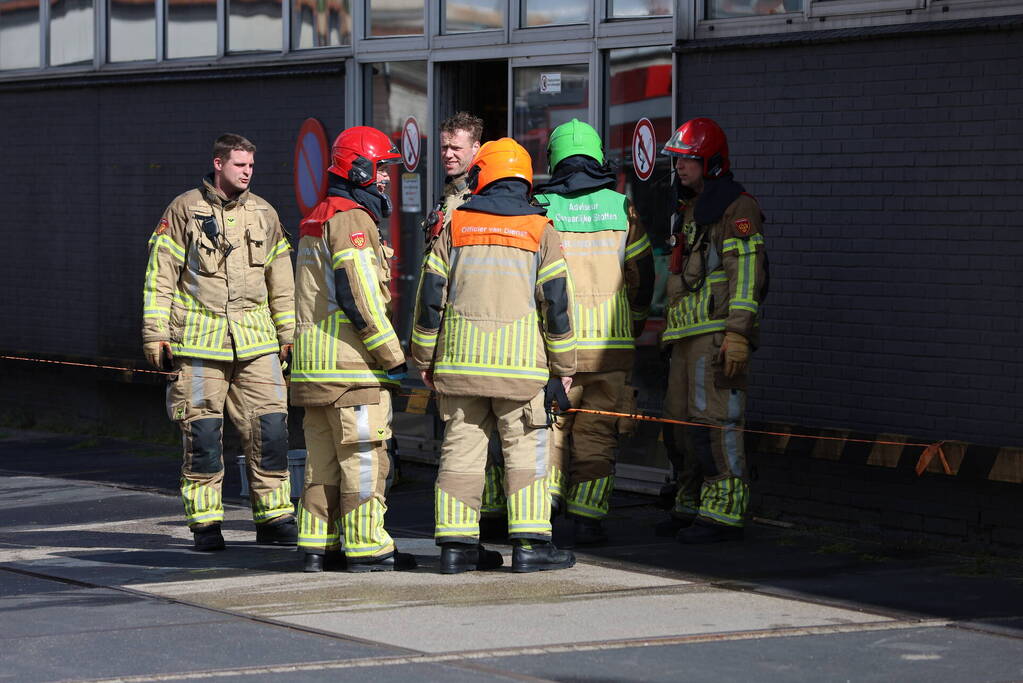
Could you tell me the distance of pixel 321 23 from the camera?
1262 cm

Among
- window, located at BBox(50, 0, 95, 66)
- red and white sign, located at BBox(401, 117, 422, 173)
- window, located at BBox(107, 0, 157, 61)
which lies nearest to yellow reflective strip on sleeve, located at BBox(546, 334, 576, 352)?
red and white sign, located at BBox(401, 117, 422, 173)

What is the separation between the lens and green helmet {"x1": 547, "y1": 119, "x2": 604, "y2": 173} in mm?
8820

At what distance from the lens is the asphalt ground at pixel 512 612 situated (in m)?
6.04

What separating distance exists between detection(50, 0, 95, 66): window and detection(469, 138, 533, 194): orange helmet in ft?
24.1

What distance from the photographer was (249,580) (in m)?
7.77

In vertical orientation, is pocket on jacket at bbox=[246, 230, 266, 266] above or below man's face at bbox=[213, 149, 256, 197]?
below

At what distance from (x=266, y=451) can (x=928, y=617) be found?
351cm

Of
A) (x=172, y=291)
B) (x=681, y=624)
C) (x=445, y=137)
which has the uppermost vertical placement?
(x=445, y=137)

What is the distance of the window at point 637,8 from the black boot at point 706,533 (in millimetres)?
3263

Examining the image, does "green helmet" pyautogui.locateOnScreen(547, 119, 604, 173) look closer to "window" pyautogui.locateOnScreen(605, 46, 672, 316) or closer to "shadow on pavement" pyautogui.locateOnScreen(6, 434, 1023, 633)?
"window" pyautogui.locateOnScreen(605, 46, 672, 316)

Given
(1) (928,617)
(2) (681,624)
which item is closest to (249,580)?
(2) (681,624)

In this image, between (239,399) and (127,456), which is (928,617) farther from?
(127,456)

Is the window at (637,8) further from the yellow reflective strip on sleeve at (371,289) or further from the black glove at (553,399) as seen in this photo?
the yellow reflective strip on sleeve at (371,289)

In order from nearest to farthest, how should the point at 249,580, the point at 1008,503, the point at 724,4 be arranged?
the point at 249,580 < the point at 1008,503 < the point at 724,4
